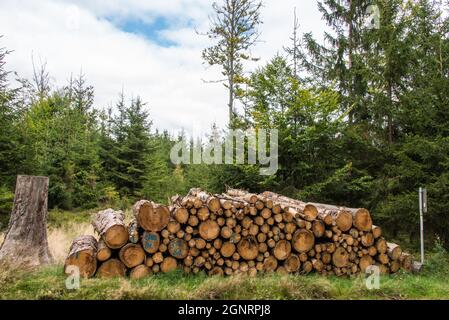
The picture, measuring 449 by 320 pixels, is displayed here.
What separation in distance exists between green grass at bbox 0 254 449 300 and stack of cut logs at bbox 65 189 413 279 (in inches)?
13.7

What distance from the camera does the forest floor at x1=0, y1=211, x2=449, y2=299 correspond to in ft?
15.0

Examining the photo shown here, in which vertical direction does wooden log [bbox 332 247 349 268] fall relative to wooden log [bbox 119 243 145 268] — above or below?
below

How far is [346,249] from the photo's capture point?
686cm

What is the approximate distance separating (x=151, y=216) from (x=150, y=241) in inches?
15.8

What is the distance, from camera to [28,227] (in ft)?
21.1

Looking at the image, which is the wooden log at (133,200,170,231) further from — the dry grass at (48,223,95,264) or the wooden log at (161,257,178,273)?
the dry grass at (48,223,95,264)

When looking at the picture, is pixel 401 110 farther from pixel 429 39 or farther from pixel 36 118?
pixel 36 118

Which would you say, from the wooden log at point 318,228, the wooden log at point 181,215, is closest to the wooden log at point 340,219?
the wooden log at point 318,228

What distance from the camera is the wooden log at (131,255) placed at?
5641 millimetres

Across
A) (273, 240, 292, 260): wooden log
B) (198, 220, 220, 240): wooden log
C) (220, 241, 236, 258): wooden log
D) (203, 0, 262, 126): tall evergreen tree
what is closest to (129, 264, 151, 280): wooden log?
(198, 220, 220, 240): wooden log

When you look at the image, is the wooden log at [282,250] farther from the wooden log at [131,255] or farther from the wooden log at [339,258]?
the wooden log at [131,255]

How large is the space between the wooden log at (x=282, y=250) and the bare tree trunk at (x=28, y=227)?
13.3 feet

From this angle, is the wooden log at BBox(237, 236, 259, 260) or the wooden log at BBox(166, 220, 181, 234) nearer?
the wooden log at BBox(166, 220, 181, 234)

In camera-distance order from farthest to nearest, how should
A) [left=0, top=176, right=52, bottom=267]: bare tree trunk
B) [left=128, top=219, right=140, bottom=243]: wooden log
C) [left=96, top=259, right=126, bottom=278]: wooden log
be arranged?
[left=0, top=176, right=52, bottom=267]: bare tree trunk
[left=128, top=219, right=140, bottom=243]: wooden log
[left=96, top=259, right=126, bottom=278]: wooden log
